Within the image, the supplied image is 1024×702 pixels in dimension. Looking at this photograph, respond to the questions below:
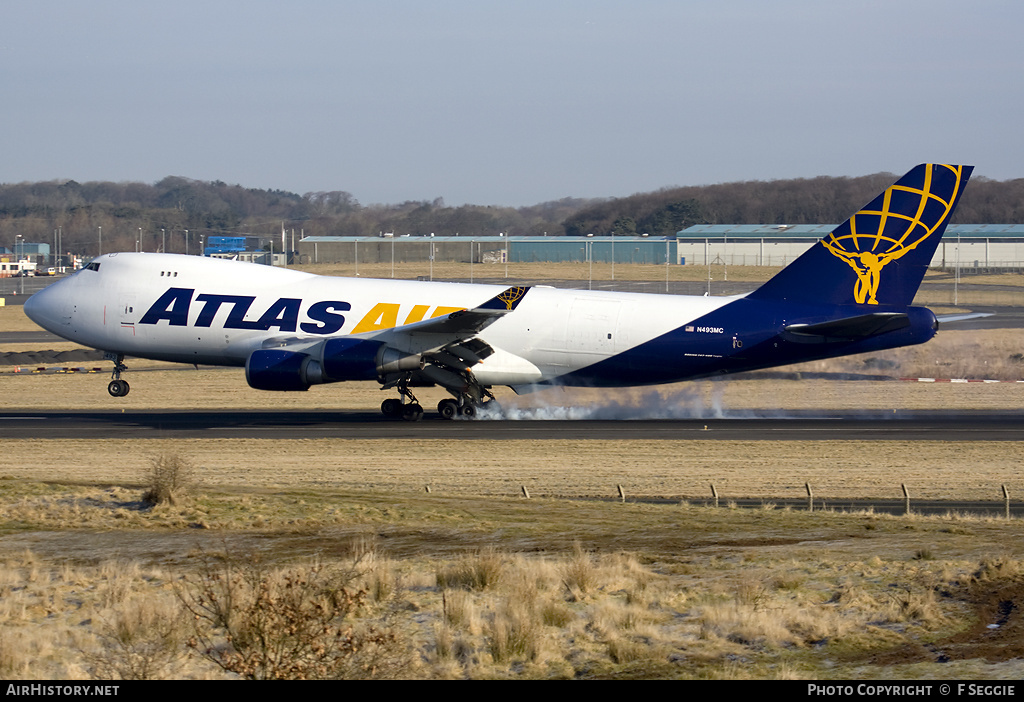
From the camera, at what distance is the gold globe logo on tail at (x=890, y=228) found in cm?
3528

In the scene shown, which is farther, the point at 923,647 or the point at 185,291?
the point at 185,291

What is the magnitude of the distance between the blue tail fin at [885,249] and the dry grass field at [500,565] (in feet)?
20.4

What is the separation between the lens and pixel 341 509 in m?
21.6

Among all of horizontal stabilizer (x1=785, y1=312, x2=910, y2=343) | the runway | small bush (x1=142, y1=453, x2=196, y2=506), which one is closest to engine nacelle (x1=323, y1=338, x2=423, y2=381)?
the runway

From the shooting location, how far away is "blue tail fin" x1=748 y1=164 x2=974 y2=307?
3531 cm

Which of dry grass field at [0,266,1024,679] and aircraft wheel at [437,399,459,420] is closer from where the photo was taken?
dry grass field at [0,266,1024,679]

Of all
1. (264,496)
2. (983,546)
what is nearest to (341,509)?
(264,496)

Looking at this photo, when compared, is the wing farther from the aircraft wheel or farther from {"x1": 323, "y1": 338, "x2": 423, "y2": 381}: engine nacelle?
the aircraft wheel

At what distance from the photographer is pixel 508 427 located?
126ft

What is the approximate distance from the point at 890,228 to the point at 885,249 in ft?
2.45

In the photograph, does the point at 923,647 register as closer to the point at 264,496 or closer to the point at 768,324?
the point at 264,496

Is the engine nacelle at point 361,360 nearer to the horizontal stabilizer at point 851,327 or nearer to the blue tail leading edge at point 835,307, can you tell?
the blue tail leading edge at point 835,307

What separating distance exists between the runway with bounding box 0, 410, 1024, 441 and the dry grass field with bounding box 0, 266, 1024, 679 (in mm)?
2596

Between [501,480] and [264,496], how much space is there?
6.92 meters
